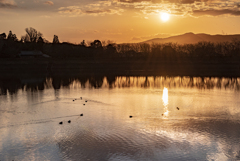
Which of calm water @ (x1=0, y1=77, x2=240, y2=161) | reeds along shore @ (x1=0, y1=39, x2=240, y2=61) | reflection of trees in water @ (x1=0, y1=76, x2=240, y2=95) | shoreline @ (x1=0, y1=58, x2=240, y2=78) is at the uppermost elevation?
reeds along shore @ (x1=0, y1=39, x2=240, y2=61)

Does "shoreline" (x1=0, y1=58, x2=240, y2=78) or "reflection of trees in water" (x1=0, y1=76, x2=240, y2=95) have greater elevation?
"shoreline" (x1=0, y1=58, x2=240, y2=78)

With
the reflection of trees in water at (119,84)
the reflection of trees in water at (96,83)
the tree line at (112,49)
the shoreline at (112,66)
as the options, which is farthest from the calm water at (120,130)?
the tree line at (112,49)

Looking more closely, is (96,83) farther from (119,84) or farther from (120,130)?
(120,130)

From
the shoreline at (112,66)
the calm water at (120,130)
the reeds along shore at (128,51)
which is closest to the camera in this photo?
the calm water at (120,130)

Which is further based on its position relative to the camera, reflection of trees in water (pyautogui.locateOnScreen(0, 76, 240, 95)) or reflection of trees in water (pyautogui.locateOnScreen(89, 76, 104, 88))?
reflection of trees in water (pyautogui.locateOnScreen(89, 76, 104, 88))

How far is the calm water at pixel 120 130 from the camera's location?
17.1 m

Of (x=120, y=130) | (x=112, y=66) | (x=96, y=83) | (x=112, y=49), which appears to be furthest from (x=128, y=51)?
(x=120, y=130)

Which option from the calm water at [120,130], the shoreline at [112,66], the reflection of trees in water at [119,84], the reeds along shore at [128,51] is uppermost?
the reeds along shore at [128,51]

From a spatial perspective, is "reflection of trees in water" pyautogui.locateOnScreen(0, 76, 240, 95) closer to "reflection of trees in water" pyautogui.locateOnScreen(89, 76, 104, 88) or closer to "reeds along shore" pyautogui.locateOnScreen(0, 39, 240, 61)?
"reflection of trees in water" pyautogui.locateOnScreen(89, 76, 104, 88)

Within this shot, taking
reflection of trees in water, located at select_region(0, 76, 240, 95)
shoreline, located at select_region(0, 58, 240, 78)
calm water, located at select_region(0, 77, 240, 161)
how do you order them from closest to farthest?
calm water, located at select_region(0, 77, 240, 161) < reflection of trees in water, located at select_region(0, 76, 240, 95) < shoreline, located at select_region(0, 58, 240, 78)

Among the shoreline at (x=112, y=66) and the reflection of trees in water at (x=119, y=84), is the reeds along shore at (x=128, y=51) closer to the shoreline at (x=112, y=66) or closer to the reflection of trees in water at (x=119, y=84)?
the shoreline at (x=112, y=66)

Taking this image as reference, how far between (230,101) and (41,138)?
82.0 feet

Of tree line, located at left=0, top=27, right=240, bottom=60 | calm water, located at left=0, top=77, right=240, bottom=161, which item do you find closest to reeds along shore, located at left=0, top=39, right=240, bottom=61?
tree line, located at left=0, top=27, right=240, bottom=60

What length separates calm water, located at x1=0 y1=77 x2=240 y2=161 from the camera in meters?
17.1
